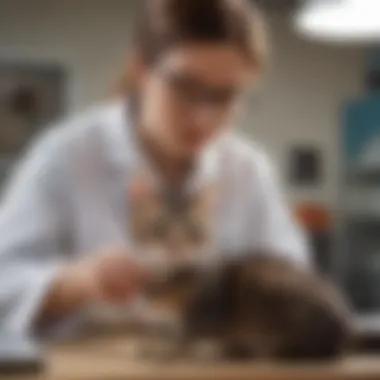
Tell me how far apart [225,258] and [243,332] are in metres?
0.08

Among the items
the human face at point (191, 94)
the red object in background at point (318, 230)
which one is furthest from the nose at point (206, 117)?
the red object in background at point (318, 230)

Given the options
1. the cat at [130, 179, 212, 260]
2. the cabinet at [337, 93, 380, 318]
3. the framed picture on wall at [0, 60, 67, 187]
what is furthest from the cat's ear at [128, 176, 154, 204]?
the cabinet at [337, 93, 380, 318]

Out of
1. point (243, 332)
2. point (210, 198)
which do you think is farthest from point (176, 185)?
point (243, 332)

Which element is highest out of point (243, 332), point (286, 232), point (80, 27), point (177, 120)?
point (80, 27)

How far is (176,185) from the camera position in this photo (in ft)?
3.91

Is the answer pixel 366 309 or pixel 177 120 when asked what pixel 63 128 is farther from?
pixel 366 309

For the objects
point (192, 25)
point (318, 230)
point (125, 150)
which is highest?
point (192, 25)

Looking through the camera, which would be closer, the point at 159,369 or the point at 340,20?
the point at 159,369

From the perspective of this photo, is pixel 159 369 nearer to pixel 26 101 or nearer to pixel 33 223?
pixel 33 223

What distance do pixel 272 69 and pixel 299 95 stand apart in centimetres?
4

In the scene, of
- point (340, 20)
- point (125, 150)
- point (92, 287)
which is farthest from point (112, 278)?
point (340, 20)

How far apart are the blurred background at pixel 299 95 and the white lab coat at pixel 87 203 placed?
0.06ft

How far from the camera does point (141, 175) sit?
1.18 meters

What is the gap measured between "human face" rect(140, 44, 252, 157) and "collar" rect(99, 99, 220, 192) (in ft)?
0.07
